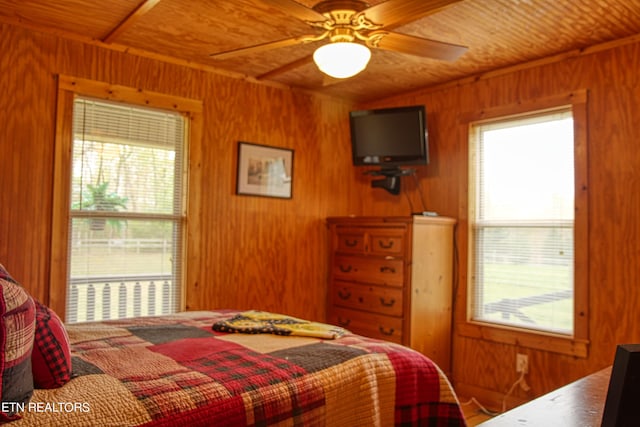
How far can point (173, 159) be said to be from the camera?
3477 mm

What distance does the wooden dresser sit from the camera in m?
3.46

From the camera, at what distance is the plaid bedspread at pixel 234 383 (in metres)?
1.33

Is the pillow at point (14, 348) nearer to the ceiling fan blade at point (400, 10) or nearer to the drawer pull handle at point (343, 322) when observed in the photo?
the ceiling fan blade at point (400, 10)

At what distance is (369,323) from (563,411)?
2.58 meters

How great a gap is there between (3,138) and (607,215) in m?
3.65

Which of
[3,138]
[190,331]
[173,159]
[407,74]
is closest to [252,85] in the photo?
[173,159]

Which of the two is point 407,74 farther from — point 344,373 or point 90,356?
point 90,356

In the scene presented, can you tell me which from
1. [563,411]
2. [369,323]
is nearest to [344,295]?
[369,323]

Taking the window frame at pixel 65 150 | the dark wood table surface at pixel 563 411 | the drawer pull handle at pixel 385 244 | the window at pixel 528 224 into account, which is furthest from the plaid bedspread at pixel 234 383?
the window at pixel 528 224

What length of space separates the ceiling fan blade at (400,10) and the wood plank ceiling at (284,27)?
1.09ft

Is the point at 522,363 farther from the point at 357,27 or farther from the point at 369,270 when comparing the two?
the point at 357,27

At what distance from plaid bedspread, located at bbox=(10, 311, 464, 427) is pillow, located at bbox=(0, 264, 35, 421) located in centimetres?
4

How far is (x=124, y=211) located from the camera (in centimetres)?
325

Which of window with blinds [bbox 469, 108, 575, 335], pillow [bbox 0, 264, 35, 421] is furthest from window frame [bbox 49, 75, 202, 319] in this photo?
window with blinds [bbox 469, 108, 575, 335]
